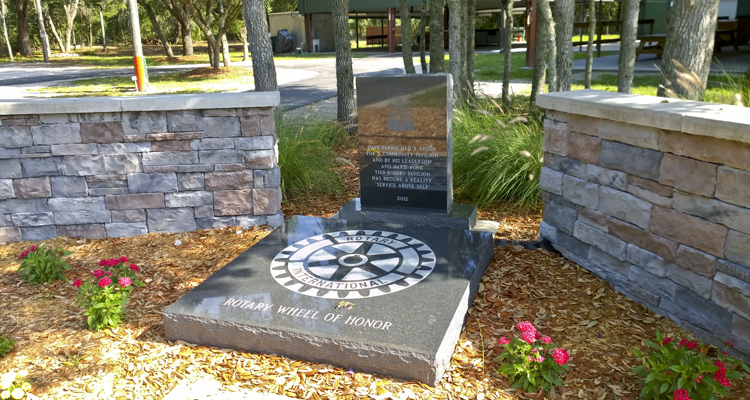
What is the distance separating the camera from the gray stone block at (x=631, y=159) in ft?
11.8

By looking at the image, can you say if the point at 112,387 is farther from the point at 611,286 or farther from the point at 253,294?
the point at 611,286

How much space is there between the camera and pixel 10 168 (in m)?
5.02

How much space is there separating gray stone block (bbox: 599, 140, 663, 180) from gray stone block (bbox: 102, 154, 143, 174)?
3778mm

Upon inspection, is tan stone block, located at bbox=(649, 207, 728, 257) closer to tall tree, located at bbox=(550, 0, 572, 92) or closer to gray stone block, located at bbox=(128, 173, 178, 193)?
tall tree, located at bbox=(550, 0, 572, 92)

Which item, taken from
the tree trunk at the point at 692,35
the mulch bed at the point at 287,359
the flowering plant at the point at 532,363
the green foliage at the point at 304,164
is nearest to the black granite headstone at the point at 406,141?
the mulch bed at the point at 287,359

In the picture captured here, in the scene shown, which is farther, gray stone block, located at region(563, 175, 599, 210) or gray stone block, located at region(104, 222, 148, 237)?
gray stone block, located at region(104, 222, 148, 237)

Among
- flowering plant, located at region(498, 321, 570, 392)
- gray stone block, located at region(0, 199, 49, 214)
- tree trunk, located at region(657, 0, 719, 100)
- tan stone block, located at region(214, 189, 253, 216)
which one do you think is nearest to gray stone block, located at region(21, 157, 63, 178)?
gray stone block, located at region(0, 199, 49, 214)

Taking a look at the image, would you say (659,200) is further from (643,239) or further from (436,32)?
(436,32)

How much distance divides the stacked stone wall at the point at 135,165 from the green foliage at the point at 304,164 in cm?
98

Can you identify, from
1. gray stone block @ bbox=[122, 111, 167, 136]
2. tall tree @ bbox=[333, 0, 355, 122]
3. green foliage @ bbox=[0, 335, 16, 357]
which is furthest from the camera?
tall tree @ bbox=[333, 0, 355, 122]

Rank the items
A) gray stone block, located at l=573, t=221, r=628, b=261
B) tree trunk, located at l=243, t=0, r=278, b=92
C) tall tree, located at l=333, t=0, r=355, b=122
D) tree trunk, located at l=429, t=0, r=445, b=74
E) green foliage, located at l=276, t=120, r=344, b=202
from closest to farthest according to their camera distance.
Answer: gray stone block, located at l=573, t=221, r=628, b=261, green foliage, located at l=276, t=120, r=344, b=202, tree trunk, located at l=243, t=0, r=278, b=92, tall tree, located at l=333, t=0, r=355, b=122, tree trunk, located at l=429, t=0, r=445, b=74

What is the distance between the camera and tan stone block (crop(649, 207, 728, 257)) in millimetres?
3232

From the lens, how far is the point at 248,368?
332 cm

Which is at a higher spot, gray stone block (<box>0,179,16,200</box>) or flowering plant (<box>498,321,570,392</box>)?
gray stone block (<box>0,179,16,200</box>)
